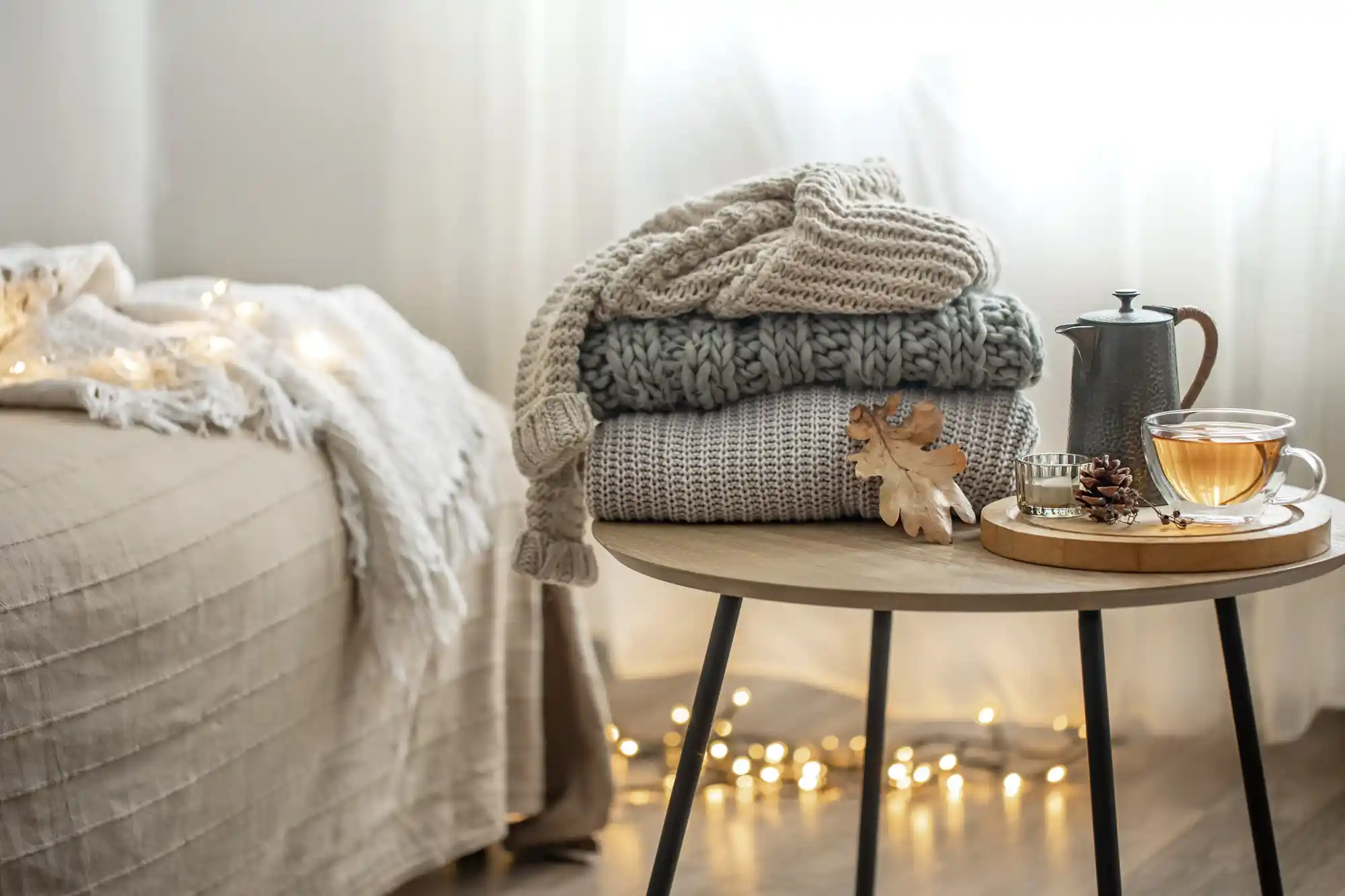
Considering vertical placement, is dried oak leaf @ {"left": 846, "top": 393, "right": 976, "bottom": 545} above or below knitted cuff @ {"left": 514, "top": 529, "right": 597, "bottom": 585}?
above

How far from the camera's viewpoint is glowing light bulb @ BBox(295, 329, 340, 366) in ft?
4.33

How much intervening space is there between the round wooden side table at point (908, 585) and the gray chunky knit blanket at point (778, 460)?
0.01m

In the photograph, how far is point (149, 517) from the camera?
100 cm

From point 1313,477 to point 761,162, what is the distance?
86 centimetres

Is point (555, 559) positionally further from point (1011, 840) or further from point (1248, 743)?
point (1011, 840)

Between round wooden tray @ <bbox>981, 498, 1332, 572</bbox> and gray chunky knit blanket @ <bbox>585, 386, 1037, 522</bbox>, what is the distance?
0.09 m

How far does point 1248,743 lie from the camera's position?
3.28ft

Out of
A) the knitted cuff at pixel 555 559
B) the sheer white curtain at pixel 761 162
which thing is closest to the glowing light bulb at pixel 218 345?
the knitted cuff at pixel 555 559

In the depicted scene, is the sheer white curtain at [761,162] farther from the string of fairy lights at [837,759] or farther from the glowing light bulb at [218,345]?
the glowing light bulb at [218,345]

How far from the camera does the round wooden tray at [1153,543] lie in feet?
2.61

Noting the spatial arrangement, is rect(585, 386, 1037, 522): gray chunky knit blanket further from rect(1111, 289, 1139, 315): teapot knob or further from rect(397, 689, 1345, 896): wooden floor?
rect(397, 689, 1345, 896): wooden floor

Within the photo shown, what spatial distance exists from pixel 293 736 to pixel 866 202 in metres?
0.62

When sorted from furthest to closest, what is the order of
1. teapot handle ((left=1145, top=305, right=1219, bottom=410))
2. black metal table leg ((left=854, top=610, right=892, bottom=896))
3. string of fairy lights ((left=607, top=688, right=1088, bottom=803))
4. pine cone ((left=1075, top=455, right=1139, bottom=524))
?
string of fairy lights ((left=607, top=688, right=1088, bottom=803)), black metal table leg ((left=854, top=610, right=892, bottom=896)), teapot handle ((left=1145, top=305, right=1219, bottom=410)), pine cone ((left=1075, top=455, right=1139, bottom=524))

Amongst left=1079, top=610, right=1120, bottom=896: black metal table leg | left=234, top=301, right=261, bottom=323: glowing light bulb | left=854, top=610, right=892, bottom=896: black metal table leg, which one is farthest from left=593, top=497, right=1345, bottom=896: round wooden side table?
left=234, top=301, right=261, bottom=323: glowing light bulb
